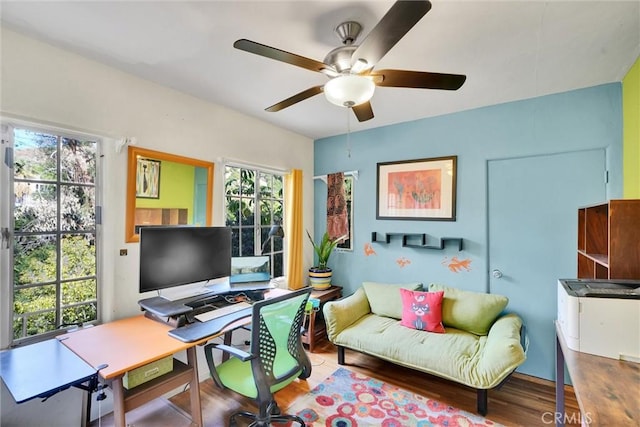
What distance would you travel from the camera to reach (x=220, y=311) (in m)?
2.05

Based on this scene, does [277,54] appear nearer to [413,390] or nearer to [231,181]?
[231,181]

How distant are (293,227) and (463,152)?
2.03 m

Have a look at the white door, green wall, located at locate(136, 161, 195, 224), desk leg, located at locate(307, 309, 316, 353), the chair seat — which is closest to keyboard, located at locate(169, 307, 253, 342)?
the chair seat

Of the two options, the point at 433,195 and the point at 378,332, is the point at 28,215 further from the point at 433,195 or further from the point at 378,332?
the point at 433,195

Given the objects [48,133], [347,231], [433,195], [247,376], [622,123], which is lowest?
[247,376]

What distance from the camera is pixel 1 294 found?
5.24 ft

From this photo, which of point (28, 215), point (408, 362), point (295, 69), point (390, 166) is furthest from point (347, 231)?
point (28, 215)

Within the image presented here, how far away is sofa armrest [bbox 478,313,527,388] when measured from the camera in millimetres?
1935

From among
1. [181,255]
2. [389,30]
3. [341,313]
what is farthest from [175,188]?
[389,30]

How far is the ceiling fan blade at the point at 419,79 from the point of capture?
4.76ft

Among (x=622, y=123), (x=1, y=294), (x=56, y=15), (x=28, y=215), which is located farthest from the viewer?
(x=622, y=123)

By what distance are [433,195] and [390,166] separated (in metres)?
0.59

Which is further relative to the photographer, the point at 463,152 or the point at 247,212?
the point at 247,212

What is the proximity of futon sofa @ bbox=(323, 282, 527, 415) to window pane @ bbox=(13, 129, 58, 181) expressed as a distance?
7.84ft
